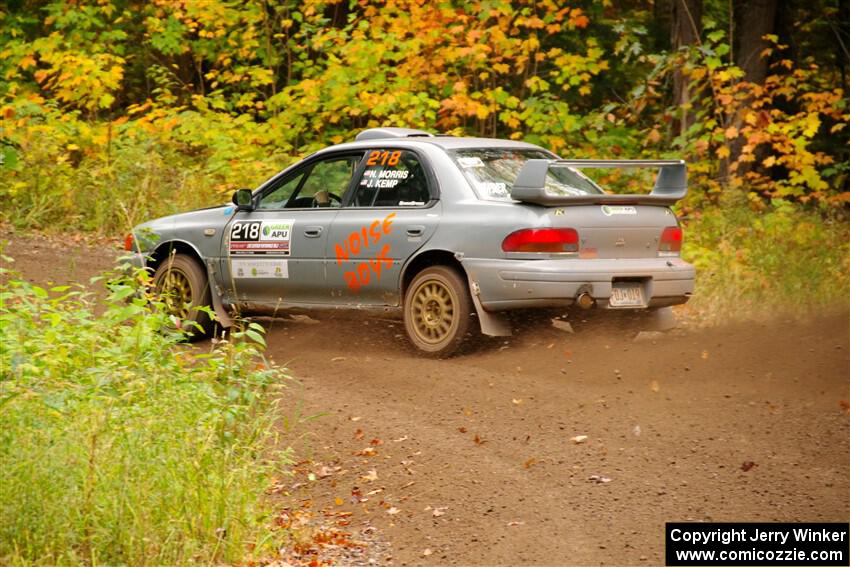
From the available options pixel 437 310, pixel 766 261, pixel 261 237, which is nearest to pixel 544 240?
pixel 437 310

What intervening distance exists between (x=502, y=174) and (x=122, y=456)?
16.3 ft

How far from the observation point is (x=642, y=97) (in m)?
17.7

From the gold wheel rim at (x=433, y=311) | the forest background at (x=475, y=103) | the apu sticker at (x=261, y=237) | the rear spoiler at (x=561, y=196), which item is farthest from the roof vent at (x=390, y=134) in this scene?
the forest background at (x=475, y=103)

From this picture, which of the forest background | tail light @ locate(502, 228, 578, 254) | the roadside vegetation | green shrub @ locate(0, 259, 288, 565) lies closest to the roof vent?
tail light @ locate(502, 228, 578, 254)

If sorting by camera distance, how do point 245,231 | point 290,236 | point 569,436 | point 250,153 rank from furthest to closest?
point 250,153, point 245,231, point 290,236, point 569,436

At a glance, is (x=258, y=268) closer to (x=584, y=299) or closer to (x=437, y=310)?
(x=437, y=310)

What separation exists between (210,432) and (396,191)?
437 centimetres

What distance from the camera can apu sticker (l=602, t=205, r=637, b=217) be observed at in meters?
9.12

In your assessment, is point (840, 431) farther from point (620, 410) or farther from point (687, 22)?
point (687, 22)

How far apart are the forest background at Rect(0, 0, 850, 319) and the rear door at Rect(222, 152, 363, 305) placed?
477 cm

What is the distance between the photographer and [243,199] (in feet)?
34.1

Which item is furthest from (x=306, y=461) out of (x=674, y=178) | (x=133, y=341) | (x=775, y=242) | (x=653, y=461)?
(x=775, y=242)

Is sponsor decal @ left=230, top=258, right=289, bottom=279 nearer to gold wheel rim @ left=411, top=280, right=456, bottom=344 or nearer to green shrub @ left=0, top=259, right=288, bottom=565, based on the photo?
gold wheel rim @ left=411, top=280, right=456, bottom=344

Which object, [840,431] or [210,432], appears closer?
[210,432]
